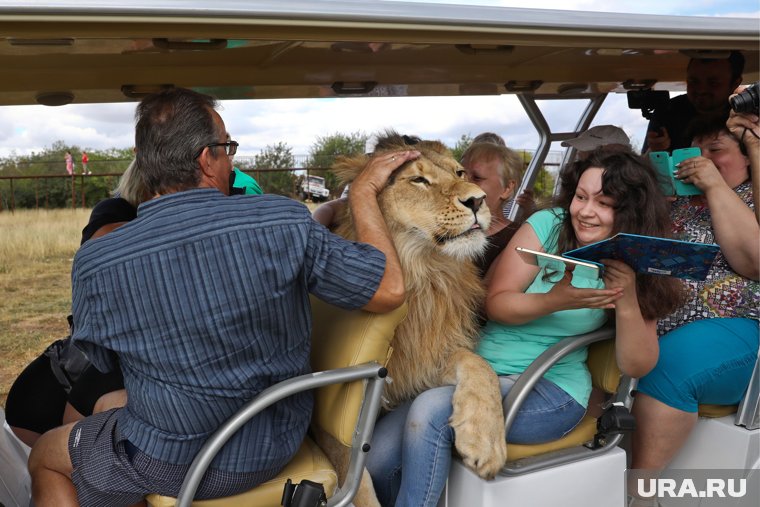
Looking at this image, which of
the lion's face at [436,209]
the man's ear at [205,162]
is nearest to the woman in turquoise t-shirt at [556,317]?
the lion's face at [436,209]

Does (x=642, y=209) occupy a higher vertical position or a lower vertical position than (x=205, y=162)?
lower

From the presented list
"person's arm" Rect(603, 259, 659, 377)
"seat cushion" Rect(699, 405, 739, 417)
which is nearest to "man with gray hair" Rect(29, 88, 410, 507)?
"person's arm" Rect(603, 259, 659, 377)

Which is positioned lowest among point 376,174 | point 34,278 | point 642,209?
point 34,278

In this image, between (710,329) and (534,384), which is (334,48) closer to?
(534,384)

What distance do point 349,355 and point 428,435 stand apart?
0.37 m

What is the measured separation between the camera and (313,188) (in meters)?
4.92

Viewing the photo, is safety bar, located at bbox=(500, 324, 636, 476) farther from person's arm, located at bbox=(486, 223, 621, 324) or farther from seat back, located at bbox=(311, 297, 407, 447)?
seat back, located at bbox=(311, 297, 407, 447)

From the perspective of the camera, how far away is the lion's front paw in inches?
71.3

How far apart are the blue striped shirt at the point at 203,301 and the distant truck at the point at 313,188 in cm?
295

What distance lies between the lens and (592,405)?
2256 millimetres

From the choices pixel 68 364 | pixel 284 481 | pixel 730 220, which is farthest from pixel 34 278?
pixel 730 220

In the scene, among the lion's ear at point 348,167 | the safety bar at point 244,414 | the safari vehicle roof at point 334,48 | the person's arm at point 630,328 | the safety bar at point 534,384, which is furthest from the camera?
the lion's ear at point 348,167

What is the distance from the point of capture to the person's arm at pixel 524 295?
1.84 metres

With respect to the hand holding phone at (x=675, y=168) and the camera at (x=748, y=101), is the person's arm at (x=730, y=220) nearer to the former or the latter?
the hand holding phone at (x=675, y=168)
